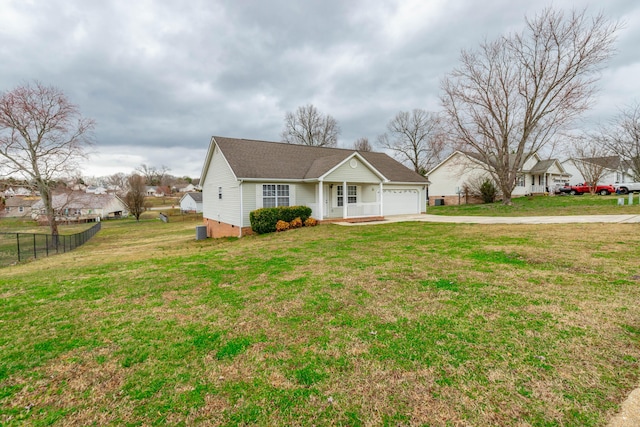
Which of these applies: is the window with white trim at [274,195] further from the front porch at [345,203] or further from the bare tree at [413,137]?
the bare tree at [413,137]

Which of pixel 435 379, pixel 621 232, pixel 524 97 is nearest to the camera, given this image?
pixel 435 379

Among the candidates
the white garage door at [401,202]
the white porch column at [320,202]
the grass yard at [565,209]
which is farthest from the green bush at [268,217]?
the grass yard at [565,209]

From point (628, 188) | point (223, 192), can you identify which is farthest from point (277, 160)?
point (628, 188)

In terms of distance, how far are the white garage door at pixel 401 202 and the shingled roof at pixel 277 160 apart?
107 cm

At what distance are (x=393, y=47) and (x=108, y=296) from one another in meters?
16.9

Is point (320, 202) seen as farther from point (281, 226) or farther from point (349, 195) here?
point (349, 195)

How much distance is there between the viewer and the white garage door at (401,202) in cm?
2116

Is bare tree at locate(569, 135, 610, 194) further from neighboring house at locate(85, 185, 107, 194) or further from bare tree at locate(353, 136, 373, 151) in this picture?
neighboring house at locate(85, 185, 107, 194)

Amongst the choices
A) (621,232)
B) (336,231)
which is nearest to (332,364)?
(336,231)

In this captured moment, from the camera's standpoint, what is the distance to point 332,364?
10.3 feet

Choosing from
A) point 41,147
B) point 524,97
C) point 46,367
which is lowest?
point 46,367

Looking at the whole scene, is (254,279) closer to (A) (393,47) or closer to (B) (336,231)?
(B) (336,231)

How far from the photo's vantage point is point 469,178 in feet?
104

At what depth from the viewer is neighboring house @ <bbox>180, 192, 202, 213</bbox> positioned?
186ft
